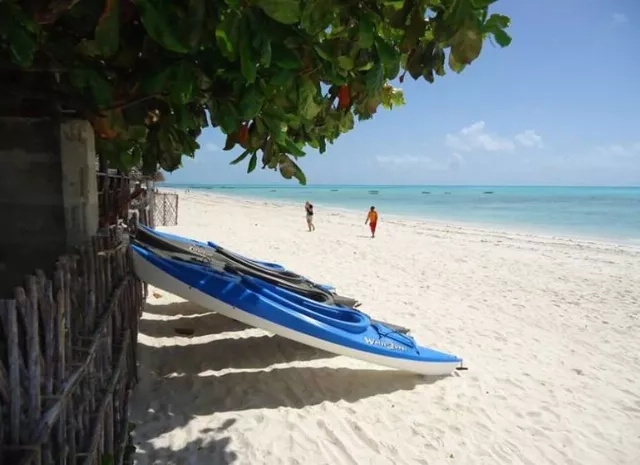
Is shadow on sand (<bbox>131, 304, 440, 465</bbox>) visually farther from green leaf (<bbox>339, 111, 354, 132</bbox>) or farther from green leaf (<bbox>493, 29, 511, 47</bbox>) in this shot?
green leaf (<bbox>493, 29, 511, 47</bbox>)

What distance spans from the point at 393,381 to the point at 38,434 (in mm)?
3673

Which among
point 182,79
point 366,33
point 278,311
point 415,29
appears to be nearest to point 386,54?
point 366,33

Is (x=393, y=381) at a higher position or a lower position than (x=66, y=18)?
lower

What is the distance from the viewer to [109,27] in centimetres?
152

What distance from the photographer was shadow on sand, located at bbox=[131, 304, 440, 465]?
352 cm

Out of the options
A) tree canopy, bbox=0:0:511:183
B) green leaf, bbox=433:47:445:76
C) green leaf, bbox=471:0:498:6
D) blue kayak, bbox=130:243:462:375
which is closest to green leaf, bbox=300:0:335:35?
tree canopy, bbox=0:0:511:183

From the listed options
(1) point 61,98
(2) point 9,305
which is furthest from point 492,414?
(1) point 61,98

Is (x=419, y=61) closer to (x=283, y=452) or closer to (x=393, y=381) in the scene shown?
(x=283, y=452)

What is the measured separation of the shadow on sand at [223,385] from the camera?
352cm

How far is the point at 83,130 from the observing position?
124 inches

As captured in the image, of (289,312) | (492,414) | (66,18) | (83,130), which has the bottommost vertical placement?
(492,414)

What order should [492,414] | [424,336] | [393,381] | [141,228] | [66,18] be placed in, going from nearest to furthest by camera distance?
1. [66,18]
2. [492,414]
3. [393,381]
4. [141,228]
5. [424,336]

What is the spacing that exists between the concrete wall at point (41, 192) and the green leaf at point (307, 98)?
5.88 ft

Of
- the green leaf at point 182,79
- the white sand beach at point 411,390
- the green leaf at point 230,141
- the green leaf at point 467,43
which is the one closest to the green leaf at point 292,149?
the green leaf at point 230,141
